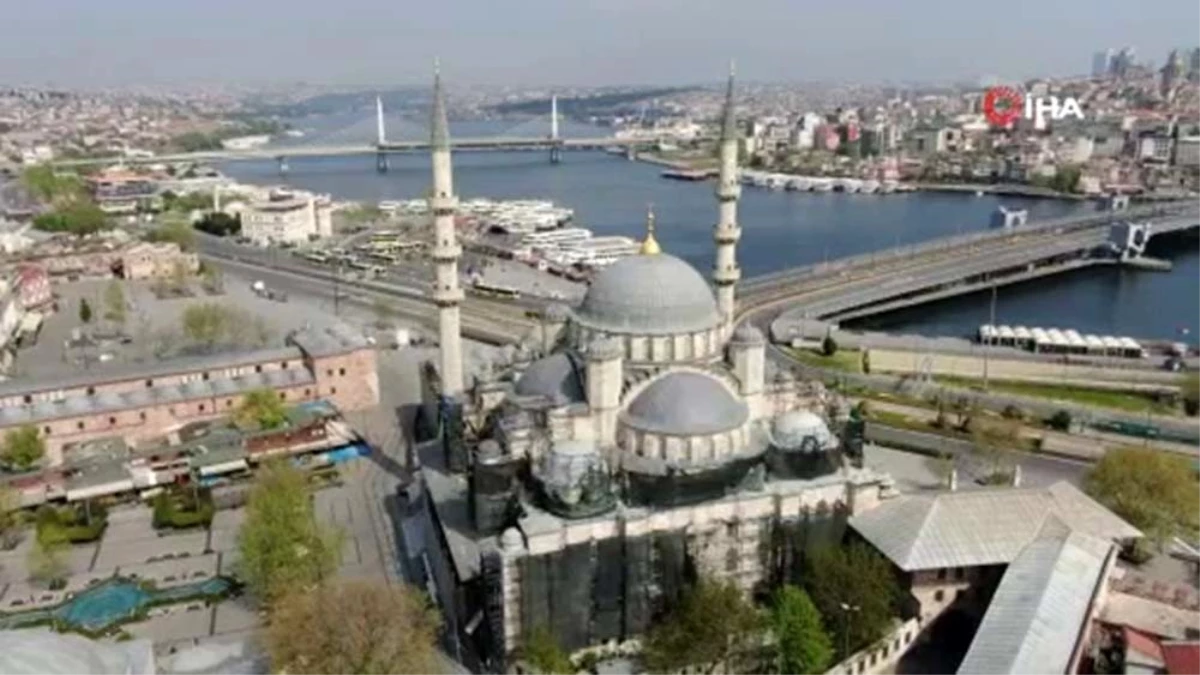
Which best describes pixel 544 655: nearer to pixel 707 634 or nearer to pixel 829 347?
pixel 707 634

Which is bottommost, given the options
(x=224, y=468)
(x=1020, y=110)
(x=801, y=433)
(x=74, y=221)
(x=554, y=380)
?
(x=224, y=468)

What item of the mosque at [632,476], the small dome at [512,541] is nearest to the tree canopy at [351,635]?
the small dome at [512,541]

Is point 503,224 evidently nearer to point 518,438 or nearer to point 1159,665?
point 518,438

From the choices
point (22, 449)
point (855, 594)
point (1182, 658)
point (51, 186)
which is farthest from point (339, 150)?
point (1182, 658)

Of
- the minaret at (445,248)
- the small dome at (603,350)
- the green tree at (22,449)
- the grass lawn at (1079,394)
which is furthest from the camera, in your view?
the grass lawn at (1079,394)

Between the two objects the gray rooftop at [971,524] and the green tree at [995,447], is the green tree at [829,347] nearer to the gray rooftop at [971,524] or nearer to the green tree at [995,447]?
the green tree at [995,447]

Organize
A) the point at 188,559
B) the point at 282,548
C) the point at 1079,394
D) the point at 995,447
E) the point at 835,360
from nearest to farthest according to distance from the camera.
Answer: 1. the point at 282,548
2. the point at 188,559
3. the point at 995,447
4. the point at 1079,394
5. the point at 835,360

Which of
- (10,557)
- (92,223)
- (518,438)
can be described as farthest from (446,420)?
(92,223)
